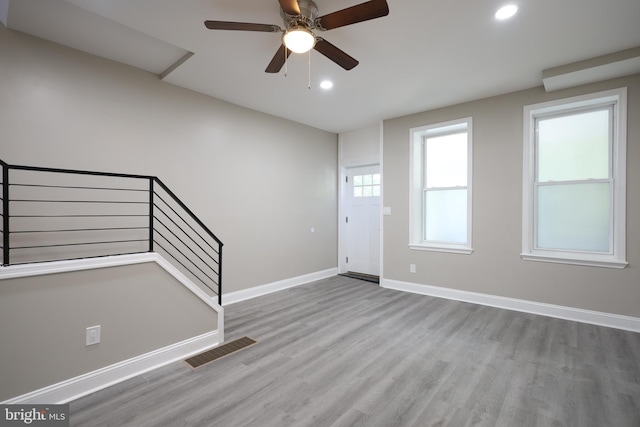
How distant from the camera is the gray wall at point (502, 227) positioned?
3.27 meters

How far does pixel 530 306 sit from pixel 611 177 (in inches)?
71.3

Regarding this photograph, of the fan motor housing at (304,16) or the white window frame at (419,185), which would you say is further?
the white window frame at (419,185)

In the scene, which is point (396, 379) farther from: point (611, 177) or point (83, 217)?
point (611, 177)

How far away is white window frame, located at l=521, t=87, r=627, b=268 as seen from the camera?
330 centimetres

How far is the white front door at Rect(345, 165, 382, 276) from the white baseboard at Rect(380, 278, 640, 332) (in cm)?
89

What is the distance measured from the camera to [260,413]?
1.97 meters

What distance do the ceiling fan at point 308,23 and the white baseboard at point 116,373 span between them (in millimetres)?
2671

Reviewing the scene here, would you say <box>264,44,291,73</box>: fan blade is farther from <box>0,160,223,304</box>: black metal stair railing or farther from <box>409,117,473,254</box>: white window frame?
<box>409,117,473,254</box>: white window frame

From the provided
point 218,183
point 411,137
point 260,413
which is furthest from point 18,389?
point 411,137

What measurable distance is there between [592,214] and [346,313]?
10.7 feet

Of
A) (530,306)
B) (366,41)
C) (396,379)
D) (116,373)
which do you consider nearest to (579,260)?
(530,306)

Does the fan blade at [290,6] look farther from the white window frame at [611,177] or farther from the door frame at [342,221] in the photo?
the door frame at [342,221]

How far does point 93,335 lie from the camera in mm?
2211

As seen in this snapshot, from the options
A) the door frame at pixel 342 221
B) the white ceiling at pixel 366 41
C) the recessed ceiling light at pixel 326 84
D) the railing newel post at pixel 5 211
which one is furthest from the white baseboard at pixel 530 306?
the railing newel post at pixel 5 211
